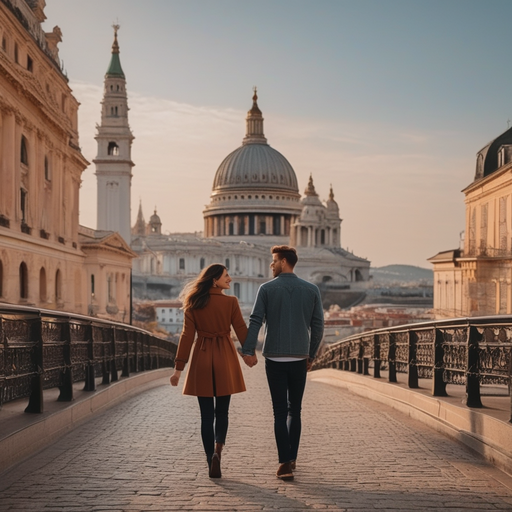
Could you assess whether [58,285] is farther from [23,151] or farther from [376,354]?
[376,354]

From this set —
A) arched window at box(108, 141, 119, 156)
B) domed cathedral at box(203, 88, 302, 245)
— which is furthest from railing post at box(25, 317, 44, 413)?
domed cathedral at box(203, 88, 302, 245)

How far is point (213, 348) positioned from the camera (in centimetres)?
864

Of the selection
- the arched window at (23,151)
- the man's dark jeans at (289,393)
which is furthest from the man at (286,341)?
the arched window at (23,151)

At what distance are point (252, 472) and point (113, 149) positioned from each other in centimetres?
8291

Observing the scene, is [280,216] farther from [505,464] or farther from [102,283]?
[505,464]

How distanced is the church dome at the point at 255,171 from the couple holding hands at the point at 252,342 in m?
159

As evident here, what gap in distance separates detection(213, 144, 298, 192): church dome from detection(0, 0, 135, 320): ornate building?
121 metres

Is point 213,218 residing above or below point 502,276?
above

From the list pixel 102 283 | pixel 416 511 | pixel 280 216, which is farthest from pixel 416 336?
pixel 280 216

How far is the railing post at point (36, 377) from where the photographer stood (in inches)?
397

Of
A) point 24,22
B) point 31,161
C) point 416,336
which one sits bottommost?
point 416,336

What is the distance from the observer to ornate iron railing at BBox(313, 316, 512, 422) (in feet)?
30.9

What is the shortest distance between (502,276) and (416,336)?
100ft

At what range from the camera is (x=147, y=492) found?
24.2 feet
